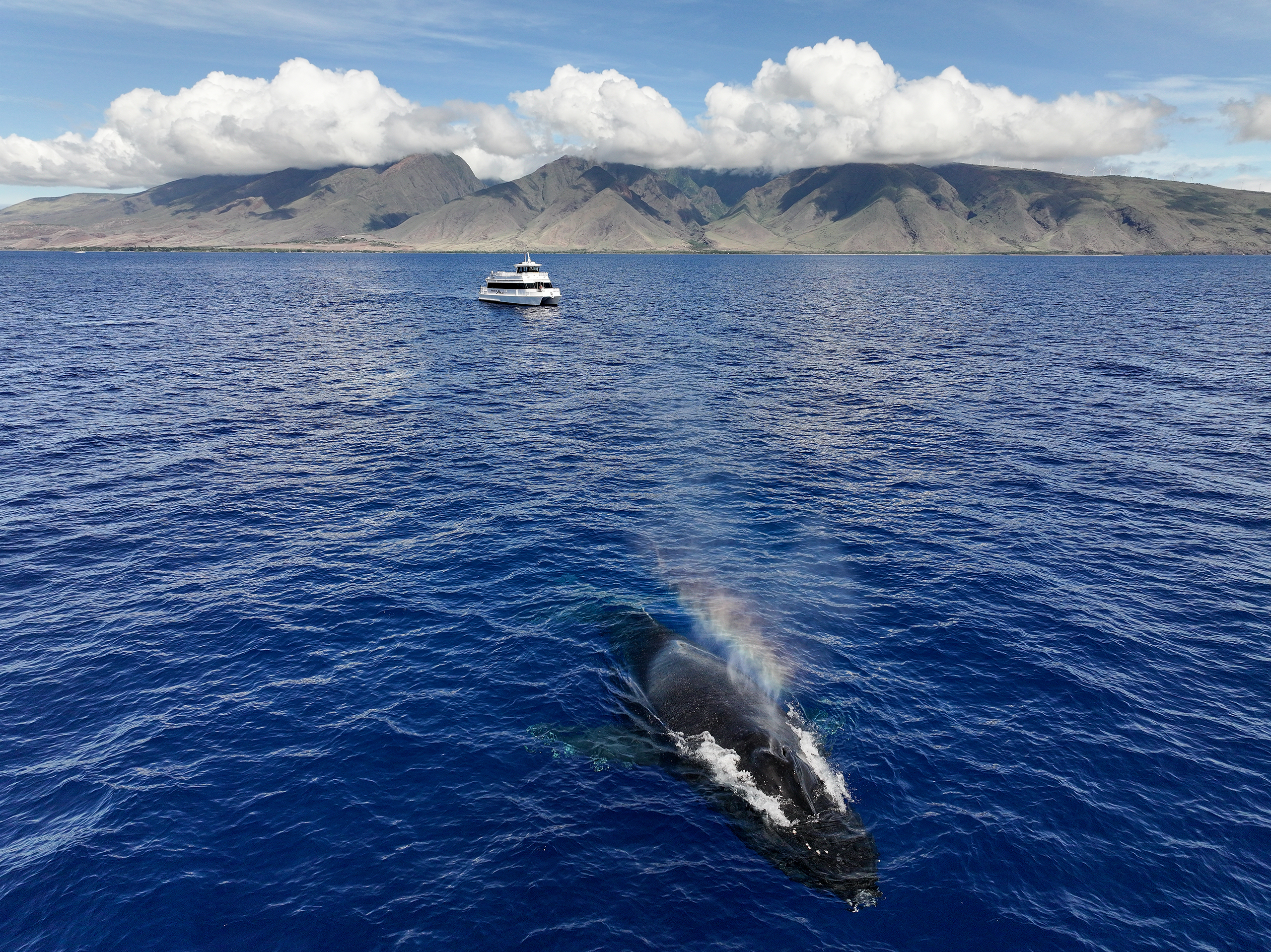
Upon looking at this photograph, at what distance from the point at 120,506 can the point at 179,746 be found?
2773 cm

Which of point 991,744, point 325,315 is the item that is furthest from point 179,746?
point 325,315

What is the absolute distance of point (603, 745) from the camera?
25562mm

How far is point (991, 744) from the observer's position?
25.5 meters

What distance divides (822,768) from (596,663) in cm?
1087

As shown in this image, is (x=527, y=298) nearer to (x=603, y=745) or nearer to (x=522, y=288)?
(x=522, y=288)

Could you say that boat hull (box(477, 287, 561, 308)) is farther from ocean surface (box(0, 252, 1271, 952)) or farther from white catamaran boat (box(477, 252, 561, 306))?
ocean surface (box(0, 252, 1271, 952))

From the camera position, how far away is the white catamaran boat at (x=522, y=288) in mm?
160750

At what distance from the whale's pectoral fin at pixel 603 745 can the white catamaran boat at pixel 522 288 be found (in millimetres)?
144420

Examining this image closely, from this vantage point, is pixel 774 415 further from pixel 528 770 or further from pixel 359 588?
pixel 528 770

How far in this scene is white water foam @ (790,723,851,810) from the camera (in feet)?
75.9

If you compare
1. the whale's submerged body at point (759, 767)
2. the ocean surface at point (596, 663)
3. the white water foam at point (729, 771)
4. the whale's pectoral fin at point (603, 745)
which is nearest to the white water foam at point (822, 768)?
the whale's submerged body at point (759, 767)

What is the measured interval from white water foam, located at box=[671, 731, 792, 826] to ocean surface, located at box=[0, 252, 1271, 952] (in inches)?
55.0

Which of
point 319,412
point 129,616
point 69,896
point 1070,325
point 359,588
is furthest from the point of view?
point 1070,325

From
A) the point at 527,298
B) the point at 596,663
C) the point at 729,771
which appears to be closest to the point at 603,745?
the point at 729,771
